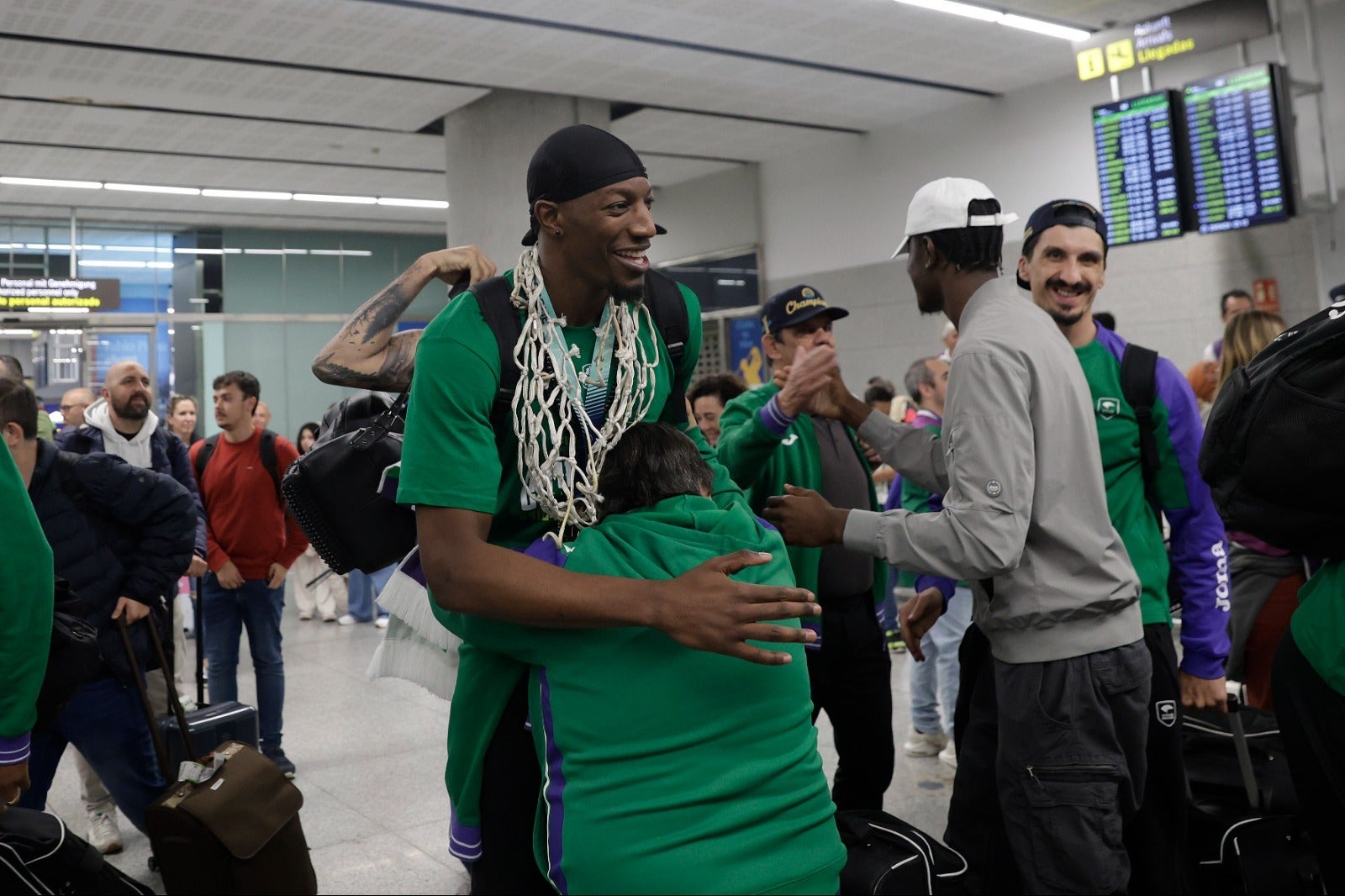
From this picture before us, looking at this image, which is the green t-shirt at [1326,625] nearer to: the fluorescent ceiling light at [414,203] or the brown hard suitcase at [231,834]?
the brown hard suitcase at [231,834]

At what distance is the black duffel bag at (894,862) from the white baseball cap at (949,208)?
1338 millimetres

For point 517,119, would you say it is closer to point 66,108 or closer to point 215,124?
point 215,124

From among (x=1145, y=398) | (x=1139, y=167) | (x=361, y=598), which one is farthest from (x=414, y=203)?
(x=1145, y=398)

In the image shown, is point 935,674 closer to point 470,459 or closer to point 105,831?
point 105,831

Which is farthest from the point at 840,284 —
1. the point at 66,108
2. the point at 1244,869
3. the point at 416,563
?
the point at 416,563

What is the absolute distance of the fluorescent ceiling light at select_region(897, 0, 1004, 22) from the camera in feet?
27.5

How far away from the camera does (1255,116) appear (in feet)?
25.7

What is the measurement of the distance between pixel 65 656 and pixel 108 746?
1.27 metres

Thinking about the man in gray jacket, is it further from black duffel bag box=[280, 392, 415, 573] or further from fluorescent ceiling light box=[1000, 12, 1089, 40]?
fluorescent ceiling light box=[1000, 12, 1089, 40]

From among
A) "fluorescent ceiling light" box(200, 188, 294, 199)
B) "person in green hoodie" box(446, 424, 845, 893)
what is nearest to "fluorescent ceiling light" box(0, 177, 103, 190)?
"fluorescent ceiling light" box(200, 188, 294, 199)

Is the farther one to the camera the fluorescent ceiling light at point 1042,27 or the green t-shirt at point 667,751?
the fluorescent ceiling light at point 1042,27

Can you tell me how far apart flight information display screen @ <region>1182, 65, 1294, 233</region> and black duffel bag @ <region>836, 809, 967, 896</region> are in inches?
272

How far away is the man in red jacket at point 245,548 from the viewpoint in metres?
5.48

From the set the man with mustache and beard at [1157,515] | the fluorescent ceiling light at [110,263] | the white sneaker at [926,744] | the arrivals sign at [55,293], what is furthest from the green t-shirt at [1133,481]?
the fluorescent ceiling light at [110,263]
